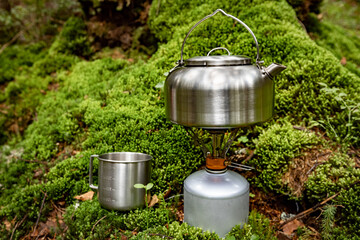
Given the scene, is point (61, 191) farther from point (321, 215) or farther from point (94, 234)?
point (321, 215)

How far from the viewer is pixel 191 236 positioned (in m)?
2.24

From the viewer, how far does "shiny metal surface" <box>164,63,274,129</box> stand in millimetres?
1929

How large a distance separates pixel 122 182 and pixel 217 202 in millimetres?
885

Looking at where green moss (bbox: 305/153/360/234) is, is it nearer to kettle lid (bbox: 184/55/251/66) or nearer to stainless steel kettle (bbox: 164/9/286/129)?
stainless steel kettle (bbox: 164/9/286/129)

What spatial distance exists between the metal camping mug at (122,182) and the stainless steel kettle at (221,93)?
725 mm

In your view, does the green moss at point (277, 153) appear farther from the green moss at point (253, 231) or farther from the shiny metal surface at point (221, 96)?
the shiny metal surface at point (221, 96)

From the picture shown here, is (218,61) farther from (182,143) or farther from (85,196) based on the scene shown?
(85,196)

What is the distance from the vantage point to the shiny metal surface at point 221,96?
1.93 metres

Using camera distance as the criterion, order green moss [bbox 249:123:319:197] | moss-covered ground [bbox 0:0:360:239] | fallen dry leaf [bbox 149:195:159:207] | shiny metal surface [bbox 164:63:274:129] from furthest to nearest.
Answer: green moss [bbox 249:123:319:197], fallen dry leaf [bbox 149:195:159:207], moss-covered ground [bbox 0:0:360:239], shiny metal surface [bbox 164:63:274:129]

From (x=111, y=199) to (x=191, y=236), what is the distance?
0.83 metres

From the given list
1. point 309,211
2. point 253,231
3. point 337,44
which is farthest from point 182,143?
point 337,44

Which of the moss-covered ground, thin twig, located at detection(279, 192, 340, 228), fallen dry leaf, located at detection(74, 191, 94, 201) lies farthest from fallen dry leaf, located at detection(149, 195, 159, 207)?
thin twig, located at detection(279, 192, 340, 228)

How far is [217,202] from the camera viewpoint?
88.7 inches

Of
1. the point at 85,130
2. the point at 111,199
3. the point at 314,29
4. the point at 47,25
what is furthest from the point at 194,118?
the point at 47,25
